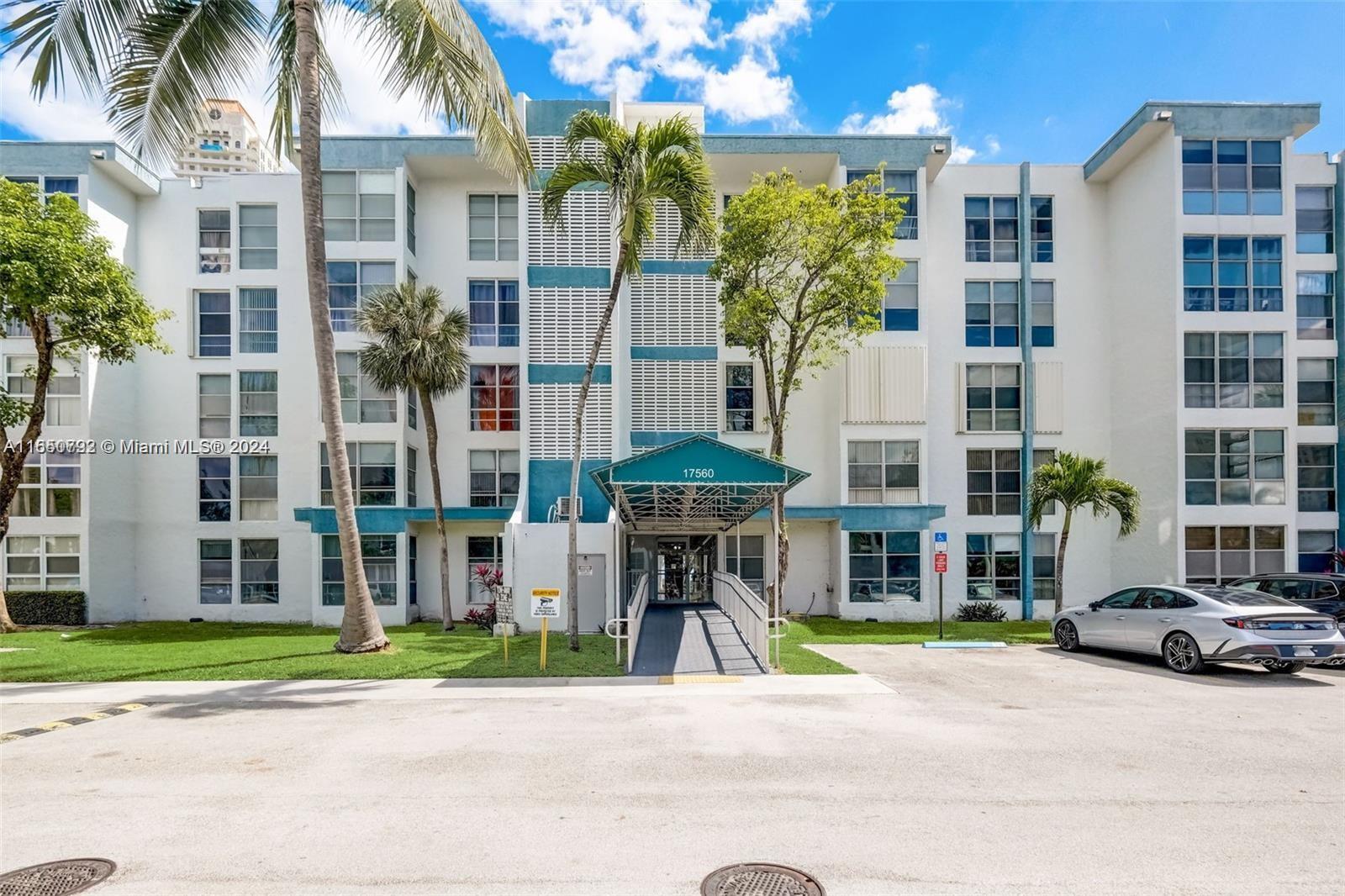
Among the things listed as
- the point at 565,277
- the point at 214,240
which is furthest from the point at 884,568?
the point at 214,240

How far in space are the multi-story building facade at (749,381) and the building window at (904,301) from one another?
0.28 ft

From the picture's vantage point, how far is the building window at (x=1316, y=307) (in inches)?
862

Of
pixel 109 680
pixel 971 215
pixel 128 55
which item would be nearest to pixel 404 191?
pixel 128 55

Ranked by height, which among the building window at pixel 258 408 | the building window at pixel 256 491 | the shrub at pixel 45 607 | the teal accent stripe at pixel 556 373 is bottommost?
the shrub at pixel 45 607

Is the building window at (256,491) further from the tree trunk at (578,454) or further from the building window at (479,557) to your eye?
the tree trunk at (578,454)

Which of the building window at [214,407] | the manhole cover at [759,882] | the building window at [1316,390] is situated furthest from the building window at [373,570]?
the building window at [1316,390]

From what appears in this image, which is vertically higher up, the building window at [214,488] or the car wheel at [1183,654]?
the building window at [214,488]

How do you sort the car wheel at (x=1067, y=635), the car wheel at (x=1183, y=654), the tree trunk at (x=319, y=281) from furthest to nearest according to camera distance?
1. the car wheel at (x=1067, y=635)
2. the tree trunk at (x=319, y=281)
3. the car wheel at (x=1183, y=654)

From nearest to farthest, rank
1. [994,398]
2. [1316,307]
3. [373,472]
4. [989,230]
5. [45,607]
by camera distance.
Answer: [45,607] → [373,472] → [1316,307] → [994,398] → [989,230]

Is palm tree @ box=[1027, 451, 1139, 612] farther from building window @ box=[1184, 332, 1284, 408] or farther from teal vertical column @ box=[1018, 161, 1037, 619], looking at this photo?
building window @ box=[1184, 332, 1284, 408]

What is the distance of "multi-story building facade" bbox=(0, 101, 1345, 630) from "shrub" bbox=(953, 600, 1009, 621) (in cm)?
51

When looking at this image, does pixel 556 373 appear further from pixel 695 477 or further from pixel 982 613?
pixel 982 613

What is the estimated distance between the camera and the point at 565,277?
2052cm

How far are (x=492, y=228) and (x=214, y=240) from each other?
8.69 meters
